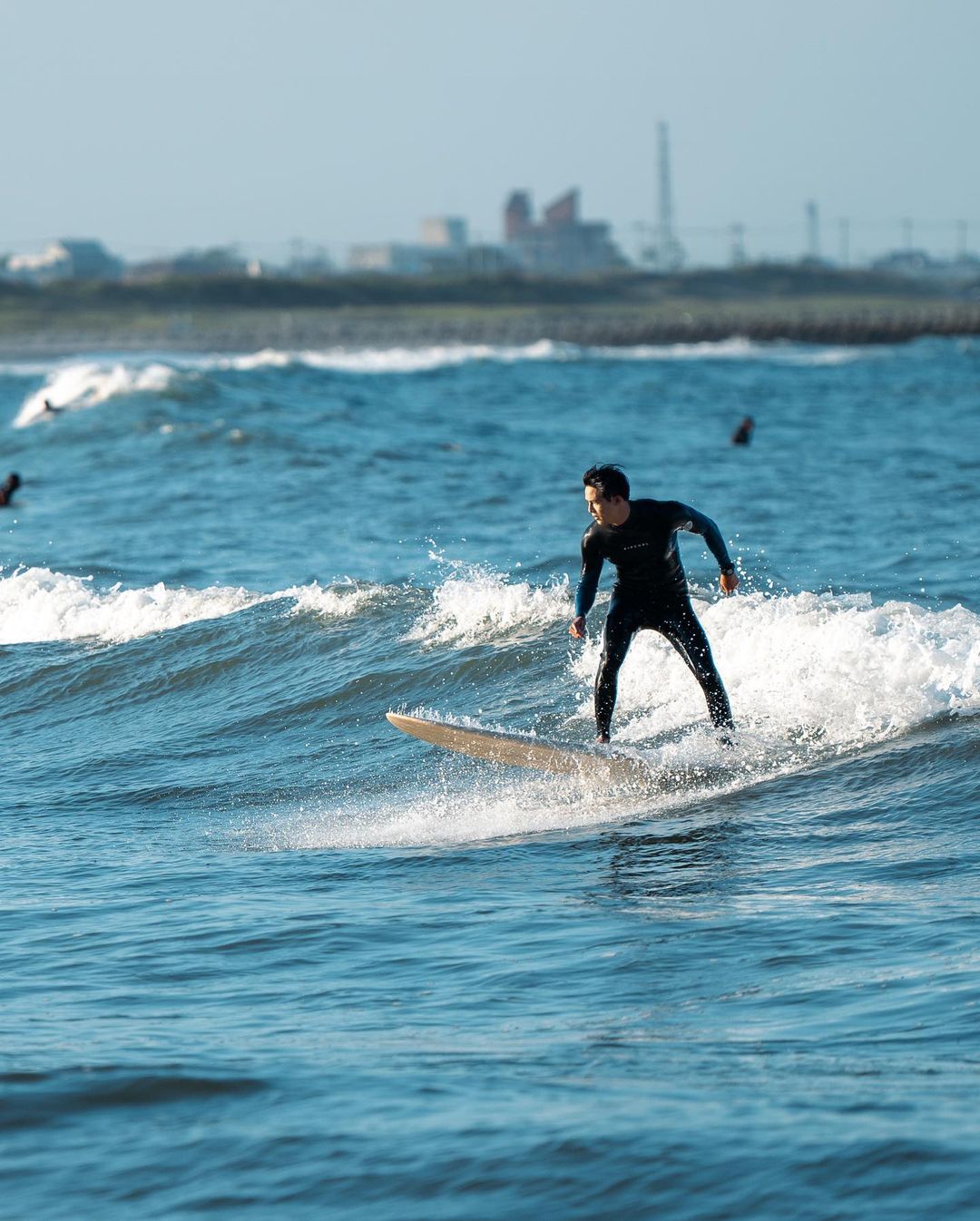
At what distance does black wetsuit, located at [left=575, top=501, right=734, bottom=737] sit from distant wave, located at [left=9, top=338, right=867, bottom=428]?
1432 inches

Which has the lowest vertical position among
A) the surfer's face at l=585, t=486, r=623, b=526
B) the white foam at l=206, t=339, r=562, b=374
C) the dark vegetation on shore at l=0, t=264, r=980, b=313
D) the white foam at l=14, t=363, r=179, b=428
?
the surfer's face at l=585, t=486, r=623, b=526

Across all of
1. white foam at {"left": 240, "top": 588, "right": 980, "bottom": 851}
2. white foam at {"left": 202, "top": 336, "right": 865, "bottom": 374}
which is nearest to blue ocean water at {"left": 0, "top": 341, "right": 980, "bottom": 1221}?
white foam at {"left": 240, "top": 588, "right": 980, "bottom": 851}

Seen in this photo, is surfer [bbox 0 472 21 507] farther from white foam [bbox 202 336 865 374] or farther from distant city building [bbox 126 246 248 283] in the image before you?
distant city building [bbox 126 246 248 283]

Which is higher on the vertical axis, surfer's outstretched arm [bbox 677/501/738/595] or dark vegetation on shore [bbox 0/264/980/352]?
dark vegetation on shore [bbox 0/264/980/352]

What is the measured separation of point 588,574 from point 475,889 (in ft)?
7.43

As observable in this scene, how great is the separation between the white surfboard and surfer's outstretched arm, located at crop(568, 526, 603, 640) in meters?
0.82

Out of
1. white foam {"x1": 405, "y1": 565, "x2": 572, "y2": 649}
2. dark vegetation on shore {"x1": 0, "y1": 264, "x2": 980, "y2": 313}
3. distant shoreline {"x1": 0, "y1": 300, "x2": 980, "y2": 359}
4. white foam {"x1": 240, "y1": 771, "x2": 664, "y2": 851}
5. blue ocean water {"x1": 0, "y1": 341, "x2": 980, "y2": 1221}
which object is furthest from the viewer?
dark vegetation on shore {"x1": 0, "y1": 264, "x2": 980, "y2": 313}

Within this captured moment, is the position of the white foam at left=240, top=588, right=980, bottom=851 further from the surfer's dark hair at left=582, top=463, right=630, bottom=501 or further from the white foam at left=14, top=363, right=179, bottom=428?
the white foam at left=14, top=363, right=179, bottom=428

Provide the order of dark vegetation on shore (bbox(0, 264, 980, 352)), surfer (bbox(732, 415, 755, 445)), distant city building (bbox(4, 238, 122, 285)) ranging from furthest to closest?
distant city building (bbox(4, 238, 122, 285)) → dark vegetation on shore (bbox(0, 264, 980, 352)) → surfer (bbox(732, 415, 755, 445))

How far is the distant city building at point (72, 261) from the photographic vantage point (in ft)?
586

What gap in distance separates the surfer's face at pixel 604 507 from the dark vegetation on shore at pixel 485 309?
9123 cm

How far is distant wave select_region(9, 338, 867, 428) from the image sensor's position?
46.0 meters

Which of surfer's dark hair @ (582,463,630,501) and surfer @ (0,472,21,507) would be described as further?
surfer @ (0,472,21,507)

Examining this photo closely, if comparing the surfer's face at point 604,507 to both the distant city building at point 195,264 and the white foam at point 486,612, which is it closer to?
the white foam at point 486,612
